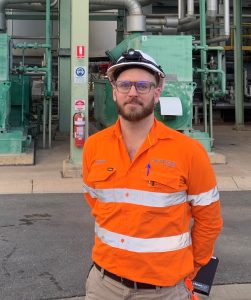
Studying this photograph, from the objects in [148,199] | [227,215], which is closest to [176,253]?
[148,199]

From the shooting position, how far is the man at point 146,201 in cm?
203

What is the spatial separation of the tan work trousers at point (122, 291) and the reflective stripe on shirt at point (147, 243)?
163 millimetres

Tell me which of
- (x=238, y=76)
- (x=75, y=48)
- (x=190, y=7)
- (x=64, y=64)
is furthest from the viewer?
(x=238, y=76)

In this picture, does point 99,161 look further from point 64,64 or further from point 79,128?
point 64,64

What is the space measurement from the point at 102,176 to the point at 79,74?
717 cm

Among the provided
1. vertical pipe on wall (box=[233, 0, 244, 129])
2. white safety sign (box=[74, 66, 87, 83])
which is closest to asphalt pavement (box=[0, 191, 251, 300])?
white safety sign (box=[74, 66, 87, 83])

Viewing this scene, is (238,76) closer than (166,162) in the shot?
No

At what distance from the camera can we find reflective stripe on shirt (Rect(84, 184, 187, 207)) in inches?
80.1

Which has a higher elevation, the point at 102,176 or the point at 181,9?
the point at 181,9

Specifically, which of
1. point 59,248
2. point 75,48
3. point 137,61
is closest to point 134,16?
point 75,48

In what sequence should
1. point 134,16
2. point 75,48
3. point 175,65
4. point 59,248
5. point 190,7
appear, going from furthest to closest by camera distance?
1. point 190,7
2. point 134,16
3. point 175,65
4. point 75,48
5. point 59,248

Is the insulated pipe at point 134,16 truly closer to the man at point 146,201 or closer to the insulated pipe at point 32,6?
the insulated pipe at point 32,6

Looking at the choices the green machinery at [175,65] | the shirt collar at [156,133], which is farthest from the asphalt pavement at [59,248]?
the green machinery at [175,65]

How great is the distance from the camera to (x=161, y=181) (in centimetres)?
203
